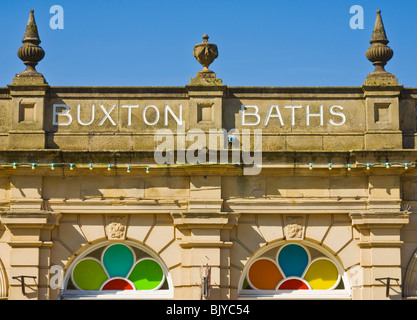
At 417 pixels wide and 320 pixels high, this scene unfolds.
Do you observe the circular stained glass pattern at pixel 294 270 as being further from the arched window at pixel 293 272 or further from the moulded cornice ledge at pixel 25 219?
the moulded cornice ledge at pixel 25 219

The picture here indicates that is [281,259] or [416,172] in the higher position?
[416,172]

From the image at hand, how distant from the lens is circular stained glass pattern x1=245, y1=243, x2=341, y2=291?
27.8m

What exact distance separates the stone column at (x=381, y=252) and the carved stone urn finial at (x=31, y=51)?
8.99m

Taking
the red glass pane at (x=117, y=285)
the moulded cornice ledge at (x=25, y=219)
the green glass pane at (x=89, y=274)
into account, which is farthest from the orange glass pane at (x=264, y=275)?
the moulded cornice ledge at (x=25, y=219)

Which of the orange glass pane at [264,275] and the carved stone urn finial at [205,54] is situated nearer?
the orange glass pane at [264,275]

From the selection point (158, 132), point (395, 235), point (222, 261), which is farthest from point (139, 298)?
point (395, 235)

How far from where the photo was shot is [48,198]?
27.6 m

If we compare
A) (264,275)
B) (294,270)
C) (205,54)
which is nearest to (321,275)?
(294,270)

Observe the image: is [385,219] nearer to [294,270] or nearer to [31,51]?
[294,270]

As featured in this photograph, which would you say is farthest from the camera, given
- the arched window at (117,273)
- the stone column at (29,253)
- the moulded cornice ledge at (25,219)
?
the arched window at (117,273)

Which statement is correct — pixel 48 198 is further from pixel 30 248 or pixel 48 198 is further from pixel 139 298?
pixel 139 298

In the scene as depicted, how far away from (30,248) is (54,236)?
27.0 inches

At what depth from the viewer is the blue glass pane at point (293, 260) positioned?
2780 cm

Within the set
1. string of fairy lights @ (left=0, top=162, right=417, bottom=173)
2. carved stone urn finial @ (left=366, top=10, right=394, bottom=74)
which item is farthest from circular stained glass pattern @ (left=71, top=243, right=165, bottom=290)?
carved stone urn finial @ (left=366, top=10, right=394, bottom=74)
